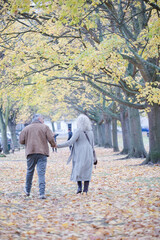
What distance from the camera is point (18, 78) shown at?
14367mm

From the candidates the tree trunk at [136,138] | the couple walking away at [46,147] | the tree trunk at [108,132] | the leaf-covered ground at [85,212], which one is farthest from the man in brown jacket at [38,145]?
the tree trunk at [108,132]

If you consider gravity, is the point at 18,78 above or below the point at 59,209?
above

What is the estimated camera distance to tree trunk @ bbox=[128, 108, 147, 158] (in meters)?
18.1

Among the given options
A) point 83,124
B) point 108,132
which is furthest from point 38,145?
point 108,132

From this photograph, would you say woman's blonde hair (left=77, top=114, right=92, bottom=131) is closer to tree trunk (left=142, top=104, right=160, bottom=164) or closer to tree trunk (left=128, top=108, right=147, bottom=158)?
tree trunk (left=142, top=104, right=160, bottom=164)

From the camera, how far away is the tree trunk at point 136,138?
18.1 m

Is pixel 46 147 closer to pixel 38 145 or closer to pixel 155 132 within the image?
pixel 38 145

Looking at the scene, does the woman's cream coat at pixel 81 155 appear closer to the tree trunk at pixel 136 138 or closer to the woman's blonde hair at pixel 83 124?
the woman's blonde hair at pixel 83 124

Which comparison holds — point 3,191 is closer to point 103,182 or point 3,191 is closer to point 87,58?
point 103,182

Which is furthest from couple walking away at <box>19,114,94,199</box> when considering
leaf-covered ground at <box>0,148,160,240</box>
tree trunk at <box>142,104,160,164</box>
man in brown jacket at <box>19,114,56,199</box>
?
tree trunk at <box>142,104,160,164</box>

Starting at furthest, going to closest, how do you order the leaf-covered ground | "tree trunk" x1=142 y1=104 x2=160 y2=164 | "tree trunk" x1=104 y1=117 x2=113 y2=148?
"tree trunk" x1=104 y1=117 x2=113 y2=148 < "tree trunk" x1=142 y1=104 x2=160 y2=164 < the leaf-covered ground

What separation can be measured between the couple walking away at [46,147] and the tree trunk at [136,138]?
406 inches

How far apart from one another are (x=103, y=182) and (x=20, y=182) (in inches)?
108

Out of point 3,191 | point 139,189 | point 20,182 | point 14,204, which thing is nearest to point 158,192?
point 139,189
